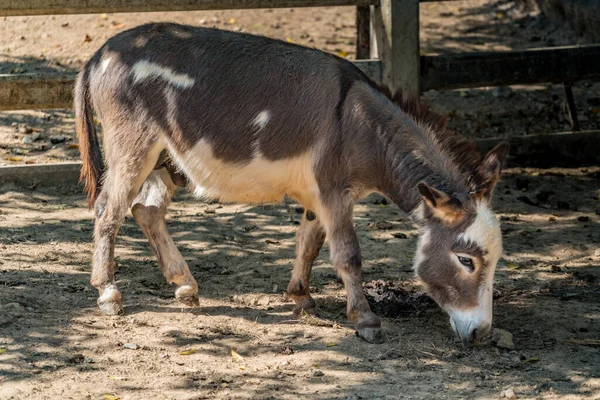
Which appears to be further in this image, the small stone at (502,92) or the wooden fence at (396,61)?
the small stone at (502,92)

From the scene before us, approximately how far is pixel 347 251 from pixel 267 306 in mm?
869

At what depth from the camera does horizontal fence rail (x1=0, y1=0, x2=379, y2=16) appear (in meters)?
7.00

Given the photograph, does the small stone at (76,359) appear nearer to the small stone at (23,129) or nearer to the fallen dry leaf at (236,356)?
the fallen dry leaf at (236,356)

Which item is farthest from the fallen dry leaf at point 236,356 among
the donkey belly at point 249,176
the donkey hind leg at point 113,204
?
the donkey belly at point 249,176

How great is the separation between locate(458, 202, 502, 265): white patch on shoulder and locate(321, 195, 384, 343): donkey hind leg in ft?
2.43

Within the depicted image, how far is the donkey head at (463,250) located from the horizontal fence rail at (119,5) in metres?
3.01

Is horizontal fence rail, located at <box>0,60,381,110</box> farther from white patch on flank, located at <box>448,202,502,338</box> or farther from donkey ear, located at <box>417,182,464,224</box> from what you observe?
white patch on flank, located at <box>448,202,502,338</box>

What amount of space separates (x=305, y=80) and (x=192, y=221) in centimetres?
241

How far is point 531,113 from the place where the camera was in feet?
32.6

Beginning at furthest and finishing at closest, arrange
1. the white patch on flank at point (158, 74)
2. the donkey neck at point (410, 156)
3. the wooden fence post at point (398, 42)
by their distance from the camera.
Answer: the wooden fence post at point (398, 42) → the white patch on flank at point (158, 74) → the donkey neck at point (410, 156)

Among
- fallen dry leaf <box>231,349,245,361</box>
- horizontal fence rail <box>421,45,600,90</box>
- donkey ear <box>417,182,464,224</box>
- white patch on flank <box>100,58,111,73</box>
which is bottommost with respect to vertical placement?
fallen dry leaf <box>231,349,245,361</box>

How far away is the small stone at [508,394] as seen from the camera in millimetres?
4438

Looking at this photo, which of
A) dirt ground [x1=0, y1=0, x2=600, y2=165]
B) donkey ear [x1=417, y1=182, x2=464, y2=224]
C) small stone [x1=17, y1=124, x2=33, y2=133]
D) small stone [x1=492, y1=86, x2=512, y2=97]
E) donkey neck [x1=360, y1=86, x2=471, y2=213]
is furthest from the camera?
small stone [x1=492, y1=86, x2=512, y2=97]

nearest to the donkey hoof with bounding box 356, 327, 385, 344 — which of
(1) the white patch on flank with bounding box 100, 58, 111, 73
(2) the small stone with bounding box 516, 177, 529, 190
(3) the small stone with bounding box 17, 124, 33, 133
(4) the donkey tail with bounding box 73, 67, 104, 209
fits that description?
(4) the donkey tail with bounding box 73, 67, 104, 209
